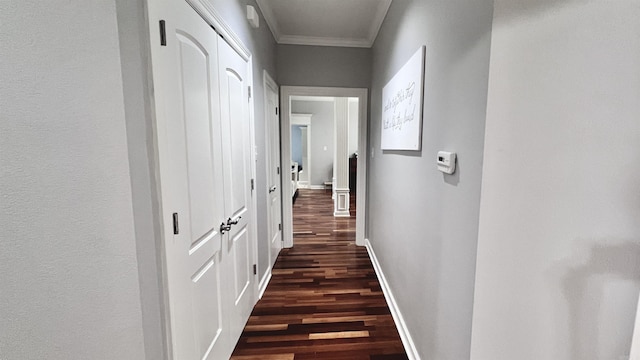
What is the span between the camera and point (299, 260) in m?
3.02

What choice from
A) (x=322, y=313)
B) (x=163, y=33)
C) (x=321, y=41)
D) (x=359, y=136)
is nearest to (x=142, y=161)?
(x=163, y=33)

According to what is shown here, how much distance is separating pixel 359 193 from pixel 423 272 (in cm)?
196

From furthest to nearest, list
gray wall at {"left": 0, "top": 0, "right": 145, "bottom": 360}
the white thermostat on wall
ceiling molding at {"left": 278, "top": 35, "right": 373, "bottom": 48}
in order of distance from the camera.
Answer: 1. ceiling molding at {"left": 278, "top": 35, "right": 373, "bottom": 48}
2. the white thermostat on wall
3. gray wall at {"left": 0, "top": 0, "right": 145, "bottom": 360}

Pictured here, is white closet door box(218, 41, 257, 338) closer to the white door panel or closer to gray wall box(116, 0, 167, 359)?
gray wall box(116, 0, 167, 359)

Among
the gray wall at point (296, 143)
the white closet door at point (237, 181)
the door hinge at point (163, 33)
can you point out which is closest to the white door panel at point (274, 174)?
the white closet door at point (237, 181)

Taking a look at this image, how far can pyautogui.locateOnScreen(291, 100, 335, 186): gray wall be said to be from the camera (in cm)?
803

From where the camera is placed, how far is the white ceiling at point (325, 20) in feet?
7.61

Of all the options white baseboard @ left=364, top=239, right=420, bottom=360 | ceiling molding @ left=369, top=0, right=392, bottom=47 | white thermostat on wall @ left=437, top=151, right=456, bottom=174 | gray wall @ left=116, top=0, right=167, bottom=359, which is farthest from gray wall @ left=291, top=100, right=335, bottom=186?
gray wall @ left=116, top=0, right=167, bottom=359

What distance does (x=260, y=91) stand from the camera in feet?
7.45

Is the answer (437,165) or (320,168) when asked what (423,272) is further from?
(320,168)

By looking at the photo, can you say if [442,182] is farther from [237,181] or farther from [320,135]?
[320,135]

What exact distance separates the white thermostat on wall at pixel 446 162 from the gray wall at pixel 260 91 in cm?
153

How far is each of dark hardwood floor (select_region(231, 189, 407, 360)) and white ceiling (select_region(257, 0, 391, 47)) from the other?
8.74 ft

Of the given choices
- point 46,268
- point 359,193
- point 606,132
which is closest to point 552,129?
point 606,132
